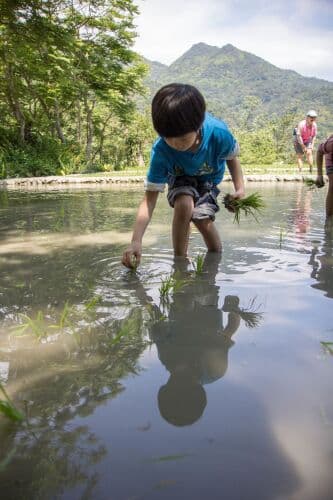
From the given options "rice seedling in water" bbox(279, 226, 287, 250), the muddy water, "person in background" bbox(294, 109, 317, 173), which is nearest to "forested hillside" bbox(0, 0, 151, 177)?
"person in background" bbox(294, 109, 317, 173)

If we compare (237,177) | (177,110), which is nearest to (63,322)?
(177,110)

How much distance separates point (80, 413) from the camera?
138 cm

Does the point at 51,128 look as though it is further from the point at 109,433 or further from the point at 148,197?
the point at 109,433

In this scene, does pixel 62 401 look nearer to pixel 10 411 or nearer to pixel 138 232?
pixel 10 411

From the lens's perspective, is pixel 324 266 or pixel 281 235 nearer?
pixel 324 266

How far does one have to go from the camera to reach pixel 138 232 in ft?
9.70

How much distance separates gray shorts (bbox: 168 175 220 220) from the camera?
353 cm

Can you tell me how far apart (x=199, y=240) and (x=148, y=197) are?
4.99 feet

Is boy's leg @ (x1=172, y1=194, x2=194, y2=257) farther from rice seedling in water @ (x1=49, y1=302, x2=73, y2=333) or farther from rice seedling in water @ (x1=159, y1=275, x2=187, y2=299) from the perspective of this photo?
rice seedling in water @ (x1=49, y1=302, x2=73, y2=333)

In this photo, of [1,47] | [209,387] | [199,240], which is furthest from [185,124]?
[1,47]

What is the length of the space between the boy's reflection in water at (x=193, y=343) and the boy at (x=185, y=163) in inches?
24.0

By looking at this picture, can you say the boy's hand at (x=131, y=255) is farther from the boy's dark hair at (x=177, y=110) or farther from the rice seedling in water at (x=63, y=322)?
the boy's dark hair at (x=177, y=110)

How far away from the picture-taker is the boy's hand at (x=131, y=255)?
286 cm

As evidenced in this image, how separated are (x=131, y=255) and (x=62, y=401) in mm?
1519
